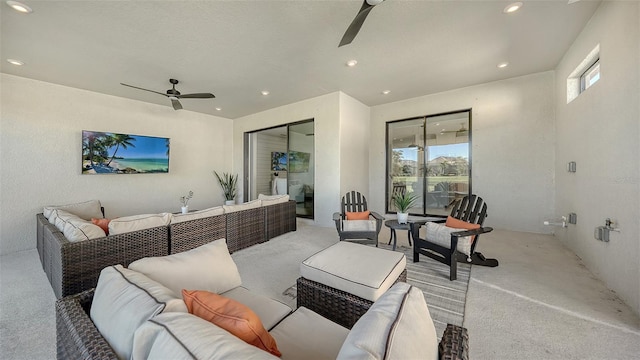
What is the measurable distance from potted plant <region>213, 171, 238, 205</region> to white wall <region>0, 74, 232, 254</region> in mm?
807

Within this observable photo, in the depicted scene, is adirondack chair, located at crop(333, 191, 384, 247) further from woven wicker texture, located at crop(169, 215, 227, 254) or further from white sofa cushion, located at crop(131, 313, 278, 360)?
white sofa cushion, located at crop(131, 313, 278, 360)

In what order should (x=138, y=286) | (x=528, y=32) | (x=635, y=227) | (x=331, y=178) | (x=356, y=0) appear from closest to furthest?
(x=138, y=286)
(x=635, y=227)
(x=356, y=0)
(x=528, y=32)
(x=331, y=178)

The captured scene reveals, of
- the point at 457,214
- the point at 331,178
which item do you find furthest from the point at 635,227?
the point at 331,178

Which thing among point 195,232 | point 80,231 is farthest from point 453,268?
point 80,231

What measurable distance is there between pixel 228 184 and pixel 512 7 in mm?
6520

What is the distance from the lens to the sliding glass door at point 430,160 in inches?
190

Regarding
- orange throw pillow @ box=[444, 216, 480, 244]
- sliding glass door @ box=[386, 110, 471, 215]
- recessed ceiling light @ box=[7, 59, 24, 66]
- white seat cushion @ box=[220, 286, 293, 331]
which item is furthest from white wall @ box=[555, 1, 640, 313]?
recessed ceiling light @ box=[7, 59, 24, 66]

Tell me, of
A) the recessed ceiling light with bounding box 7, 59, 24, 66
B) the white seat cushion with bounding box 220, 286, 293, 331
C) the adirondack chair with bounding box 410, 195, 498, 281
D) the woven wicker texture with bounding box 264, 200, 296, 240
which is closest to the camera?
the white seat cushion with bounding box 220, 286, 293, 331

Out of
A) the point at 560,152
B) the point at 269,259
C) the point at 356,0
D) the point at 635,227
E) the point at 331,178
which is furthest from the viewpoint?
the point at 331,178

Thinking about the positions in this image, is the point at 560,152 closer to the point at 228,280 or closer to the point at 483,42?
the point at 483,42

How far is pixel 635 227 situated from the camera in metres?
1.90

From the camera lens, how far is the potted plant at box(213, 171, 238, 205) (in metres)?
6.45

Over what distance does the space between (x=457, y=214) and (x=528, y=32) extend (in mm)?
2417

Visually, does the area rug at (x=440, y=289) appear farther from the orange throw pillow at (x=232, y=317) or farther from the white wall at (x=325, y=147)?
the white wall at (x=325, y=147)
